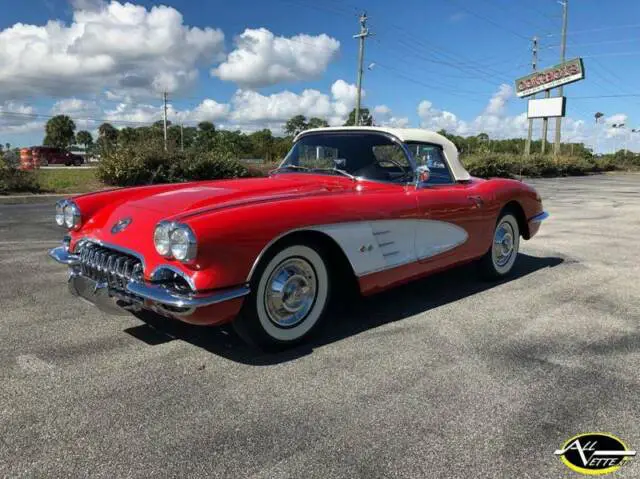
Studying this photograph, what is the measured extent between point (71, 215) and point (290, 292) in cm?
182

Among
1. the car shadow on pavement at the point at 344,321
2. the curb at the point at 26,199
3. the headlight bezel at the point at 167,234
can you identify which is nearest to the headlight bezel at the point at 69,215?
the car shadow on pavement at the point at 344,321

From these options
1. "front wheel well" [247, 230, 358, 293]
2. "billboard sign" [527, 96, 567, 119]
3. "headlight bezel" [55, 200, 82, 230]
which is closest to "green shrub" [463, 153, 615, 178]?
"billboard sign" [527, 96, 567, 119]

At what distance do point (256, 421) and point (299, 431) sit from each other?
225mm

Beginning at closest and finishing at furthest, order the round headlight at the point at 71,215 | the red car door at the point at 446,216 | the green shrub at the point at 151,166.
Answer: the round headlight at the point at 71,215, the red car door at the point at 446,216, the green shrub at the point at 151,166

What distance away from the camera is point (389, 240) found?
383 centimetres


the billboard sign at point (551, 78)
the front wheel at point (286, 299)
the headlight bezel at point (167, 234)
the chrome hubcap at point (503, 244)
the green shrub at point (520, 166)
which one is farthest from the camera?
the billboard sign at point (551, 78)

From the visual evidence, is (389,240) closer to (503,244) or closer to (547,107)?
(503,244)

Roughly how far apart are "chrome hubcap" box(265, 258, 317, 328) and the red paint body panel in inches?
10.4

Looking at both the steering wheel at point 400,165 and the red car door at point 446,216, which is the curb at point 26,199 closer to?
the steering wheel at point 400,165

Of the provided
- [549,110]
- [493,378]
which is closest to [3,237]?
[493,378]

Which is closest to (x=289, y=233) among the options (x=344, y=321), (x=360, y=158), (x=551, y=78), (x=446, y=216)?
(x=344, y=321)

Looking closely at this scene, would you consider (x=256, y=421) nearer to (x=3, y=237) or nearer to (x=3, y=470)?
(x=3, y=470)

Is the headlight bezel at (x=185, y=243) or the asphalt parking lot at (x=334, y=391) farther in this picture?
the headlight bezel at (x=185, y=243)

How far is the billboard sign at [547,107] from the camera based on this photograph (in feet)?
143
